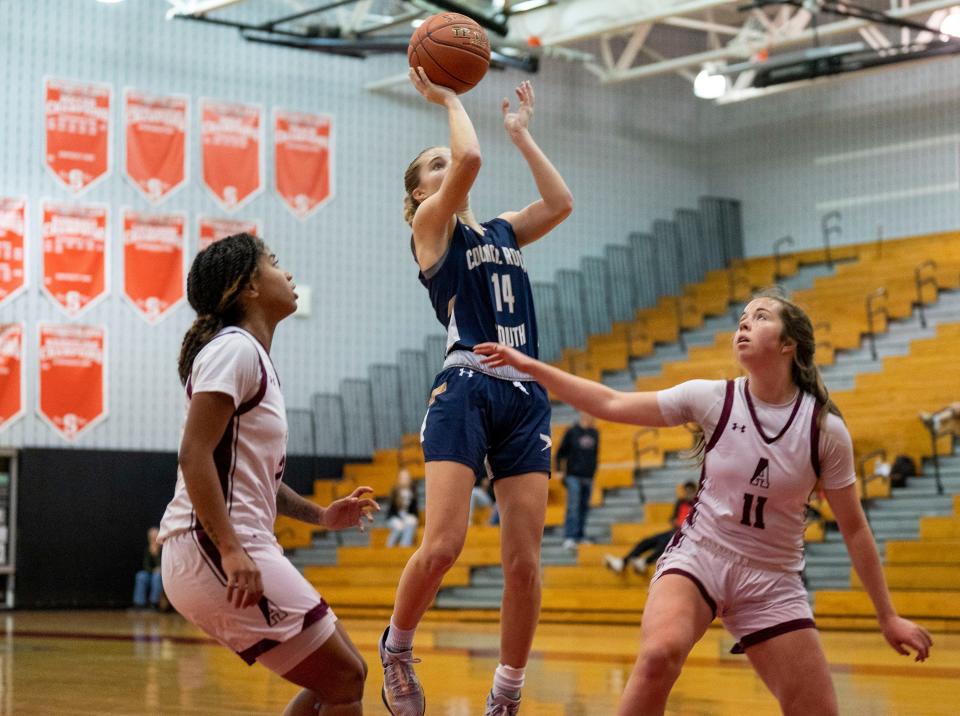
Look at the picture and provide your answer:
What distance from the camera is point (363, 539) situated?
1930 cm

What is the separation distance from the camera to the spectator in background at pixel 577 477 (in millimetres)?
16109

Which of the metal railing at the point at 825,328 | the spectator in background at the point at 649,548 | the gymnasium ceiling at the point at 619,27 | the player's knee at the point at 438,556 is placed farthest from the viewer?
the metal railing at the point at 825,328

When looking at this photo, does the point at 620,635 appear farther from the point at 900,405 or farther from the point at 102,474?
the point at 102,474

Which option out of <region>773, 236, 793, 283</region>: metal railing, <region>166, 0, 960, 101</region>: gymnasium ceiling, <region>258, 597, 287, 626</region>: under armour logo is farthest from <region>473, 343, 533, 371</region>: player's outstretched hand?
<region>773, 236, 793, 283</region>: metal railing

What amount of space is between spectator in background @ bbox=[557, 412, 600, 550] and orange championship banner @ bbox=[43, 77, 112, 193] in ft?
24.4

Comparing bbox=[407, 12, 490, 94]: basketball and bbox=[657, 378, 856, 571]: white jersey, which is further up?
bbox=[407, 12, 490, 94]: basketball

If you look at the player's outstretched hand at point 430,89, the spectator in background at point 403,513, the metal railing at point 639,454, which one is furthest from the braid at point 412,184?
the spectator in background at point 403,513

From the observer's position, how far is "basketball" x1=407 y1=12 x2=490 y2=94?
17.1 feet

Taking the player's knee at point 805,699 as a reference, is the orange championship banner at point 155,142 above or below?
above

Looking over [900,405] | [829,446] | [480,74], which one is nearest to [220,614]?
[829,446]

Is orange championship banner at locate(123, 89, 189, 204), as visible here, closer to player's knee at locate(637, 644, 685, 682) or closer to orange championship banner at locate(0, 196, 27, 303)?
orange championship banner at locate(0, 196, 27, 303)

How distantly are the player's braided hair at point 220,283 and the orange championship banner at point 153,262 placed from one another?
50.9ft

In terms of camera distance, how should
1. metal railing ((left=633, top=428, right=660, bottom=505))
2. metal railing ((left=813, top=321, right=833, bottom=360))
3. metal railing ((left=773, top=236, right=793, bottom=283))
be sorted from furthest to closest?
metal railing ((left=773, top=236, right=793, bottom=283)) < metal railing ((left=813, top=321, right=833, bottom=360)) < metal railing ((left=633, top=428, right=660, bottom=505))

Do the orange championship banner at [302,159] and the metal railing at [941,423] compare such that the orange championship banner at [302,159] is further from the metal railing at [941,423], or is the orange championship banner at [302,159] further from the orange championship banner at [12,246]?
the metal railing at [941,423]
